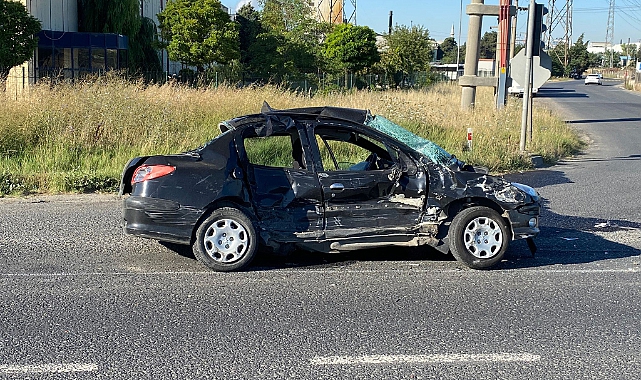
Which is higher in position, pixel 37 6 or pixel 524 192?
pixel 37 6

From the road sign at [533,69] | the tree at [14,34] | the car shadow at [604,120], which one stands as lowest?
the car shadow at [604,120]

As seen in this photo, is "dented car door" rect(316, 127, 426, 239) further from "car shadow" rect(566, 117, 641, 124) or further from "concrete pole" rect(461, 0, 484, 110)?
"car shadow" rect(566, 117, 641, 124)

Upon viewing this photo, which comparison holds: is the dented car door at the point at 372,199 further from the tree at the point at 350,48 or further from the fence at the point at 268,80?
the tree at the point at 350,48

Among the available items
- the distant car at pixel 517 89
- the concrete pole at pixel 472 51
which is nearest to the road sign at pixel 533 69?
the distant car at pixel 517 89

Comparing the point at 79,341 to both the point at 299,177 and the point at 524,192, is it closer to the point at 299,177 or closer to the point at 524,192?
the point at 299,177

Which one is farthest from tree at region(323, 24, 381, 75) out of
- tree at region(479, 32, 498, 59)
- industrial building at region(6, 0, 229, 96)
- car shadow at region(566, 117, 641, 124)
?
tree at region(479, 32, 498, 59)

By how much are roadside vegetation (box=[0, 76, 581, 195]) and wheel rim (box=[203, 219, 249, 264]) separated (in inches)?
219

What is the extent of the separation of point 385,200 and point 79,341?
10.9 feet

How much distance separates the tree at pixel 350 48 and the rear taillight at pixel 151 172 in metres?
38.4

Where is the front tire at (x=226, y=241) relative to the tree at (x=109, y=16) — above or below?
below

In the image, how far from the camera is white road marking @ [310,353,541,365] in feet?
15.9

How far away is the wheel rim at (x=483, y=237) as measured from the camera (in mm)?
7270

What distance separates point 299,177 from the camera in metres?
7.31

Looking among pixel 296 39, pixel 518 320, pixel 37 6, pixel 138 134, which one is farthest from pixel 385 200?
pixel 296 39
